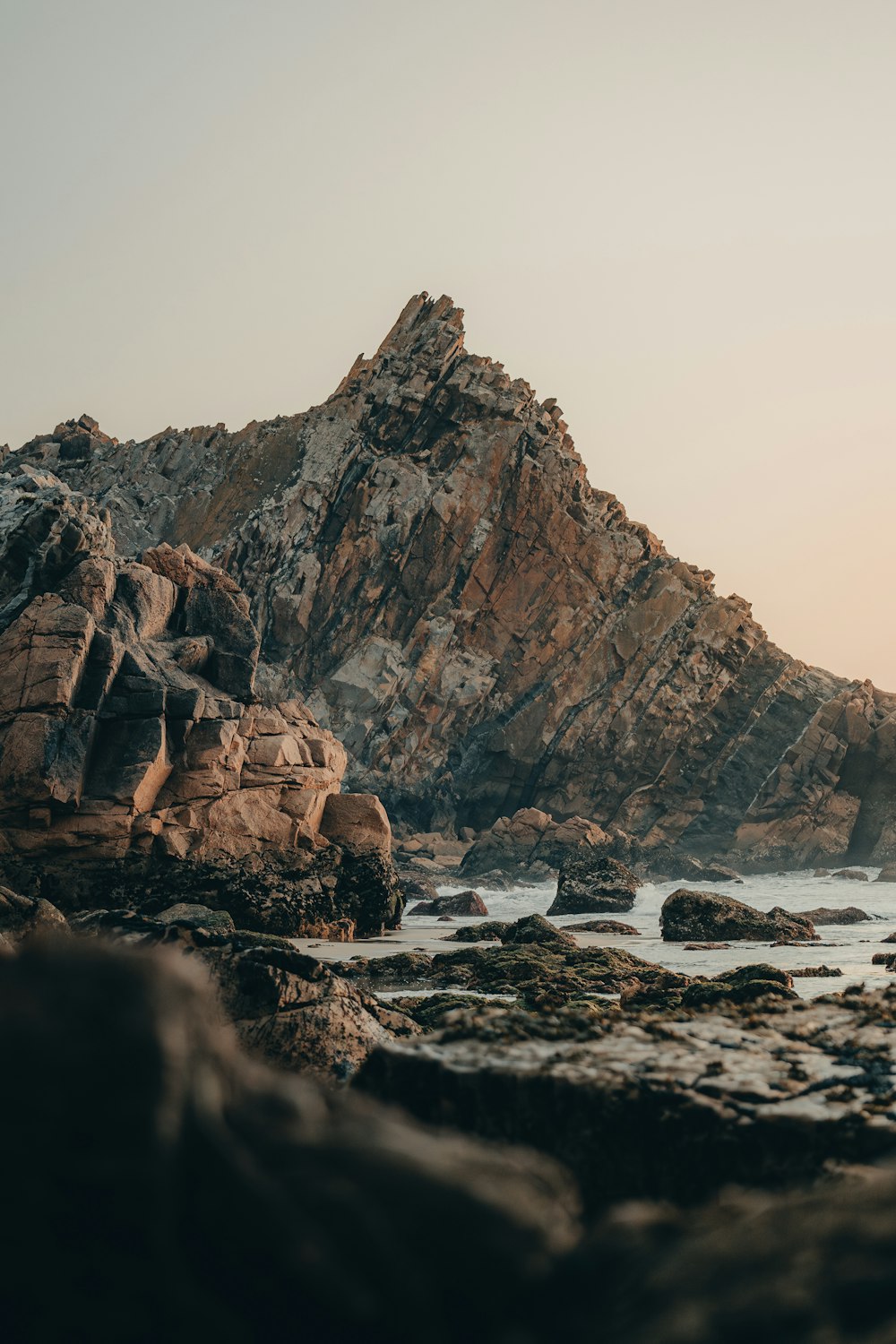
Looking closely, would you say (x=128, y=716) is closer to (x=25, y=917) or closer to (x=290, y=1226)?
(x=25, y=917)

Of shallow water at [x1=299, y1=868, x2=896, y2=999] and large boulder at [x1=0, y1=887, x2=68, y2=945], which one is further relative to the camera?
shallow water at [x1=299, y1=868, x2=896, y2=999]

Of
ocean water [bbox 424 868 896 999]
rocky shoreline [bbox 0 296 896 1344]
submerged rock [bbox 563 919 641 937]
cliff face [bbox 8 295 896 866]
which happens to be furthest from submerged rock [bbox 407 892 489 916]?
cliff face [bbox 8 295 896 866]

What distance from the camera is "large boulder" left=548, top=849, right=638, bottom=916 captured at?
36656mm

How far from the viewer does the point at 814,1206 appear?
2.96 metres

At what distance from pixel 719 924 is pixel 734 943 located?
1.08 meters

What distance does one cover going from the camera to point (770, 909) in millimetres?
38156

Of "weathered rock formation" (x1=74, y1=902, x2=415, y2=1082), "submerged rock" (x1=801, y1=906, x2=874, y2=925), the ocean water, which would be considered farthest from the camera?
"submerged rock" (x1=801, y1=906, x2=874, y2=925)

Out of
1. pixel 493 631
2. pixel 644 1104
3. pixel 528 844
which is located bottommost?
pixel 528 844

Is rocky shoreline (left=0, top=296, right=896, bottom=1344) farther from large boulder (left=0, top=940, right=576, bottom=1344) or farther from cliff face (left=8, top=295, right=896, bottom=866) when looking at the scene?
cliff face (left=8, top=295, right=896, bottom=866)

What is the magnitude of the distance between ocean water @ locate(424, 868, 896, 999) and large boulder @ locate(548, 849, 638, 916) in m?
0.73

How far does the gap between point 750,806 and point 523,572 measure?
21.6 metres

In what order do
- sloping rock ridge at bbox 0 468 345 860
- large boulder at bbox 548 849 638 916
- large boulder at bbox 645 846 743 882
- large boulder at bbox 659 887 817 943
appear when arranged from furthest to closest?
1. large boulder at bbox 645 846 743 882
2. large boulder at bbox 548 849 638 916
3. large boulder at bbox 659 887 817 943
4. sloping rock ridge at bbox 0 468 345 860

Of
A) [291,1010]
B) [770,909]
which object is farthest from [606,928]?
[291,1010]

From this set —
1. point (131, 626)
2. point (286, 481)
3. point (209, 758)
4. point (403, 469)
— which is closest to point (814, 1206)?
point (209, 758)
